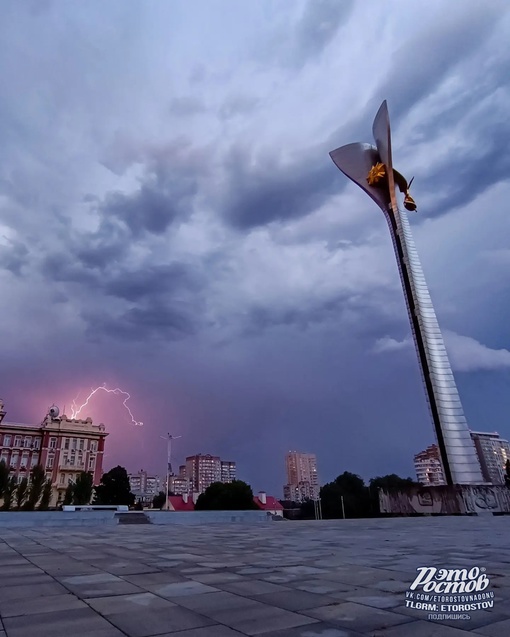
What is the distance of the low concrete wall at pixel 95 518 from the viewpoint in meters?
19.8

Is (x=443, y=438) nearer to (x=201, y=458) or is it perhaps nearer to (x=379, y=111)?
(x=379, y=111)

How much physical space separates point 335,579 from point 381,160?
49.7m

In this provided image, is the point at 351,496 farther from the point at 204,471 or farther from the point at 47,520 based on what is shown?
the point at 204,471

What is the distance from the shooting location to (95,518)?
21375 millimetres

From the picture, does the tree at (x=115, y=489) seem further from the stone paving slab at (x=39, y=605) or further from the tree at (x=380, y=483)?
the stone paving slab at (x=39, y=605)

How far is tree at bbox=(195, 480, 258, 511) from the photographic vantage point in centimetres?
4994

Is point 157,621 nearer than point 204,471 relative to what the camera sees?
Yes

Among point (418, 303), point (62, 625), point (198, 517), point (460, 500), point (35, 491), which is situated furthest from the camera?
point (35, 491)

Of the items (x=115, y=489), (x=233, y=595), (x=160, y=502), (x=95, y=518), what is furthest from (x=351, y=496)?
(x=233, y=595)

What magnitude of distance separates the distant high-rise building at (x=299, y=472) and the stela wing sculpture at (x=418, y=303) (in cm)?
11637

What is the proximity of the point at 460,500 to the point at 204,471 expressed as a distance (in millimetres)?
122800

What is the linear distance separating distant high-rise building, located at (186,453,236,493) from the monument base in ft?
372

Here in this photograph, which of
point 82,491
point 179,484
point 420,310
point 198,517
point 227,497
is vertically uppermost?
point 420,310

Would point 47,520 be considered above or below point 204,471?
below
